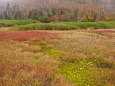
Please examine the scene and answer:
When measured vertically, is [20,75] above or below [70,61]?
above

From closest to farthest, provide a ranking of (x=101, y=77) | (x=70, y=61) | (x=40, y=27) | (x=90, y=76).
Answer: (x=101, y=77) < (x=90, y=76) < (x=70, y=61) < (x=40, y=27)

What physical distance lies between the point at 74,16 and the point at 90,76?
45.9 m

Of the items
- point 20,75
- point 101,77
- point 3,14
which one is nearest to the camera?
Result: point 20,75

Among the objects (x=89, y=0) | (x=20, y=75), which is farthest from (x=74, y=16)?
(x=89, y=0)

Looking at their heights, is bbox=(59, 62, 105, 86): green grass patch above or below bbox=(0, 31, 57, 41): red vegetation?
below

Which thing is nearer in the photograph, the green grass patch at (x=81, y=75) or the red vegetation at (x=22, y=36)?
the green grass patch at (x=81, y=75)

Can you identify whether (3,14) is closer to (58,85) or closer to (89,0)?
(58,85)

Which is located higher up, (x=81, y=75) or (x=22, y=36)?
(x=22, y=36)

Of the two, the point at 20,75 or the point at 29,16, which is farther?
the point at 29,16

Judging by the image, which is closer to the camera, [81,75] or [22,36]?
[81,75]

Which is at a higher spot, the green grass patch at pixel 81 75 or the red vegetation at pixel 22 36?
the red vegetation at pixel 22 36

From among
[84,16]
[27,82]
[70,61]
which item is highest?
[84,16]

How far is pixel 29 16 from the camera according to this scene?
172 ft

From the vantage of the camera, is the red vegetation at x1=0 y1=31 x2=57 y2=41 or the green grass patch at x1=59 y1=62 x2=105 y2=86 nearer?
the green grass patch at x1=59 y1=62 x2=105 y2=86
